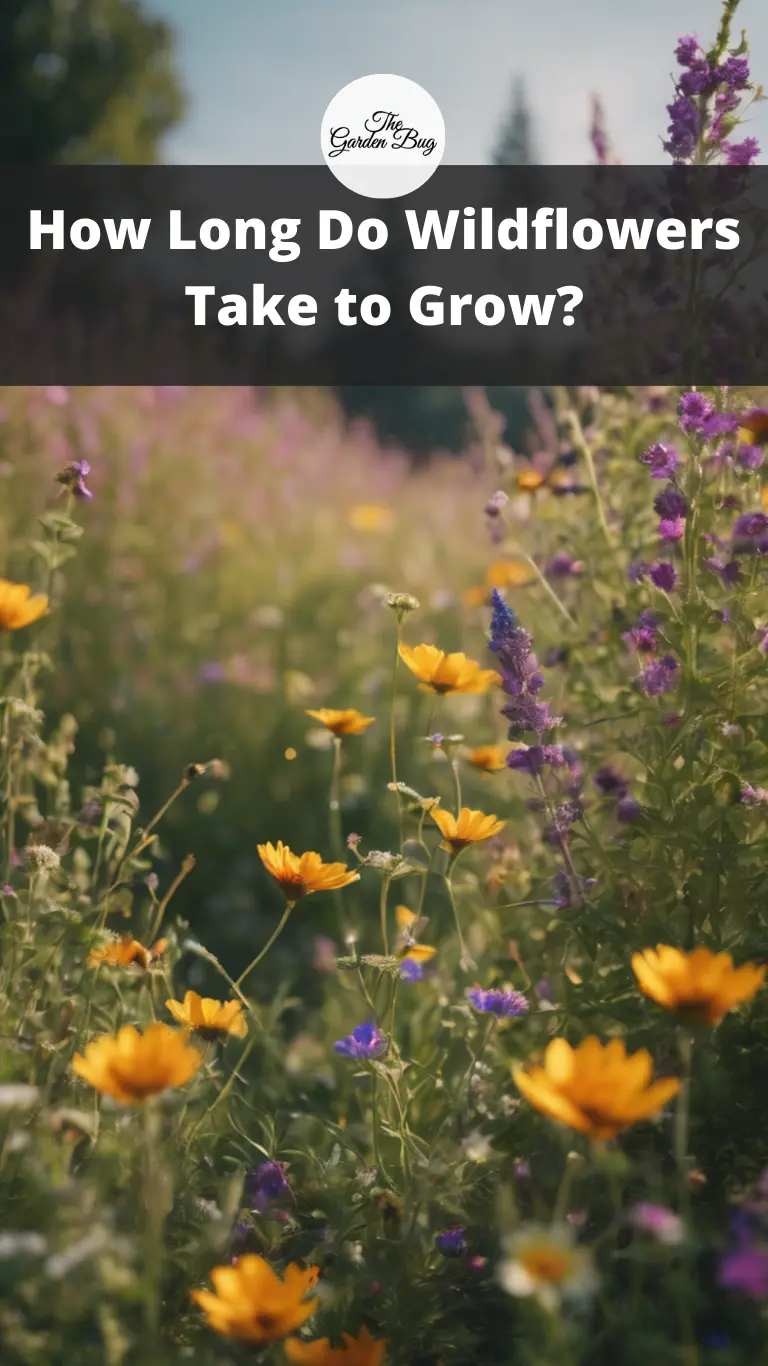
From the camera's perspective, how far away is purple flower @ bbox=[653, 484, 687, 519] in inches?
61.2

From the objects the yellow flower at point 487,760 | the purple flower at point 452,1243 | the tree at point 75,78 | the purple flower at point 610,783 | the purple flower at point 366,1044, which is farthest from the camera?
the tree at point 75,78

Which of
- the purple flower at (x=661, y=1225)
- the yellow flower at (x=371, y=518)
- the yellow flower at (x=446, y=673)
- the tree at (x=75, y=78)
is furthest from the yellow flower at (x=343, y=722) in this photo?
the tree at (x=75, y=78)

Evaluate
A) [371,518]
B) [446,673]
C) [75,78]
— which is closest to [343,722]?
[446,673]

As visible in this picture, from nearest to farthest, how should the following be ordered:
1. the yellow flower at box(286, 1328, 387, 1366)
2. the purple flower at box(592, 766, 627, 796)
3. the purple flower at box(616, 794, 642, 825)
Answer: the yellow flower at box(286, 1328, 387, 1366) < the purple flower at box(616, 794, 642, 825) < the purple flower at box(592, 766, 627, 796)

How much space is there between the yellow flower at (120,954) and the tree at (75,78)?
13.1 m

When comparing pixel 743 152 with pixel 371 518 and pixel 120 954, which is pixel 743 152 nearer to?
pixel 120 954

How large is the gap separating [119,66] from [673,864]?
1494 centimetres

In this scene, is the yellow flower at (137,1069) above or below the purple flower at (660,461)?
below

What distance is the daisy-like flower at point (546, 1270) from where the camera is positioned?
0.77 metres

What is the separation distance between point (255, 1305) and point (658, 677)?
2.83 feet

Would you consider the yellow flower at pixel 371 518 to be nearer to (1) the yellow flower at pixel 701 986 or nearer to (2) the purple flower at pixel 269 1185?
(2) the purple flower at pixel 269 1185

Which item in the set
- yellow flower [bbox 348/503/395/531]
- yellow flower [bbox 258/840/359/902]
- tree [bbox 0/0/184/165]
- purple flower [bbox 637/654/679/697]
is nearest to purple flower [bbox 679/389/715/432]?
purple flower [bbox 637/654/679/697]

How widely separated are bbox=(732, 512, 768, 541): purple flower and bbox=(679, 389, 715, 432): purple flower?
0.13 m

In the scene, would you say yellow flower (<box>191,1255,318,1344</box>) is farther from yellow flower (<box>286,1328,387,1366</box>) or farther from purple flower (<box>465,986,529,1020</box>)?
purple flower (<box>465,986,529,1020</box>)
